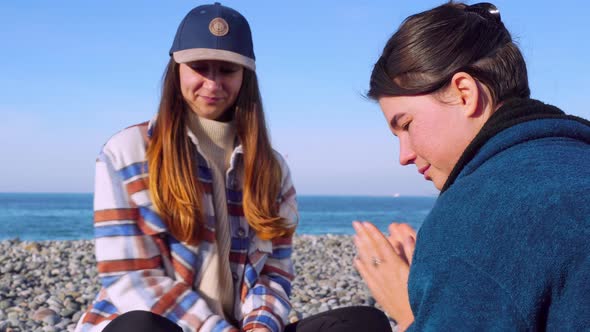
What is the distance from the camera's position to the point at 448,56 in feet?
5.06

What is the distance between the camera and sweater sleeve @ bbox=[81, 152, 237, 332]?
255cm

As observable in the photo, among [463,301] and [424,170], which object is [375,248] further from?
[463,301]

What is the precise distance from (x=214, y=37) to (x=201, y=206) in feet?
2.18

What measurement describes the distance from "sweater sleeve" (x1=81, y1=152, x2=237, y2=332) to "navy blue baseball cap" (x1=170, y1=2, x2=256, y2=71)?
54 cm

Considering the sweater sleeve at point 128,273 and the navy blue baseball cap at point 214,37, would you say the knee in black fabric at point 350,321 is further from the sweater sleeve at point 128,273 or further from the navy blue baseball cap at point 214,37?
the navy blue baseball cap at point 214,37

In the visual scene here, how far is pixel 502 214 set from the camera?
1.19 metres

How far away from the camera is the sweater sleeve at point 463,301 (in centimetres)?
117

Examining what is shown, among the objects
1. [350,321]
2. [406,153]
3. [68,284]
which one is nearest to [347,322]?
[350,321]

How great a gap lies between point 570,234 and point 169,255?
185 cm

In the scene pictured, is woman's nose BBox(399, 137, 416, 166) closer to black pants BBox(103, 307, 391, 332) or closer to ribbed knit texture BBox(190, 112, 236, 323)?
black pants BBox(103, 307, 391, 332)

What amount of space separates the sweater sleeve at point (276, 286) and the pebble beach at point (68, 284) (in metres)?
2.31

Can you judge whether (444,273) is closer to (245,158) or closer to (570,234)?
(570,234)

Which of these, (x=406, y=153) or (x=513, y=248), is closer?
(x=513, y=248)

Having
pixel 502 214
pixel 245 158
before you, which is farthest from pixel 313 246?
pixel 502 214
